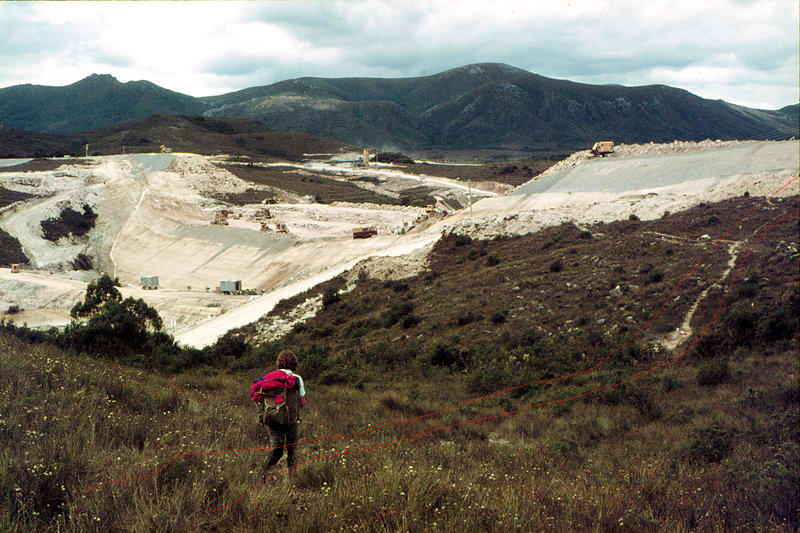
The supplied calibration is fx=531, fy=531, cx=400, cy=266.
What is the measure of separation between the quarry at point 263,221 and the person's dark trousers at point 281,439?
854 inches

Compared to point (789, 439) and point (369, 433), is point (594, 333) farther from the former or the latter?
point (369, 433)

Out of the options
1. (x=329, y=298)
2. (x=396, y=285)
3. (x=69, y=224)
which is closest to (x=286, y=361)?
(x=396, y=285)

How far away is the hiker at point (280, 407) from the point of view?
210 inches

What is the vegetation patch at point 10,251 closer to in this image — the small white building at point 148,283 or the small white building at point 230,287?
the small white building at point 148,283

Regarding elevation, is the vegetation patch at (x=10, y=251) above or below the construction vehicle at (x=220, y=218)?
below

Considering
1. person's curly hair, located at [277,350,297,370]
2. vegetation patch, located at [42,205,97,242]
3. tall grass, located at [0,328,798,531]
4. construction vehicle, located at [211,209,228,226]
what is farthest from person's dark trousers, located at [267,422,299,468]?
vegetation patch, located at [42,205,97,242]

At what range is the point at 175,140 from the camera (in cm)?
12269

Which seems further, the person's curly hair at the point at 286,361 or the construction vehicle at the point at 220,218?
the construction vehicle at the point at 220,218

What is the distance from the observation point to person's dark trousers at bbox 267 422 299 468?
5.36m

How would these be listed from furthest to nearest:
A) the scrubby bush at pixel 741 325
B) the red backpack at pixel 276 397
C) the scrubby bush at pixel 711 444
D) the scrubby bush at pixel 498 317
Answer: the scrubby bush at pixel 498 317 < the scrubby bush at pixel 741 325 < the scrubby bush at pixel 711 444 < the red backpack at pixel 276 397

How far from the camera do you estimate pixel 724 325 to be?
43.2 ft

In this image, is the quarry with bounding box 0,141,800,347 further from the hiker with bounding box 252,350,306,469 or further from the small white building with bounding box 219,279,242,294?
the hiker with bounding box 252,350,306,469

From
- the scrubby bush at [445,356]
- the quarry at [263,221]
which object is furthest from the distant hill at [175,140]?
the scrubby bush at [445,356]

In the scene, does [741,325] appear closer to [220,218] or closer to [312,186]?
[220,218]
